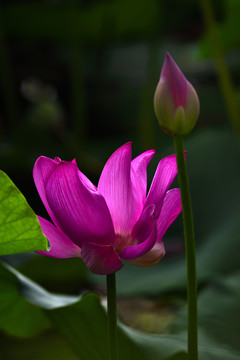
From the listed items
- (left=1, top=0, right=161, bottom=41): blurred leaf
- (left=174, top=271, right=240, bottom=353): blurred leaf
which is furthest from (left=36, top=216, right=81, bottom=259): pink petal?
(left=1, top=0, right=161, bottom=41): blurred leaf

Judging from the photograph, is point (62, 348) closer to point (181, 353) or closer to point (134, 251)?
point (181, 353)

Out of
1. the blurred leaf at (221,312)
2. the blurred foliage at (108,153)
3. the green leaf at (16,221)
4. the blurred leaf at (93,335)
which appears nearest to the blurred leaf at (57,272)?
the blurred foliage at (108,153)

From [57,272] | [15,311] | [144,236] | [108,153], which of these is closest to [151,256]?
[144,236]

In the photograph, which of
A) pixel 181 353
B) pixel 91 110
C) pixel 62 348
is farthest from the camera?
pixel 91 110

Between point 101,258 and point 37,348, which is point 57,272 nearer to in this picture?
point 37,348

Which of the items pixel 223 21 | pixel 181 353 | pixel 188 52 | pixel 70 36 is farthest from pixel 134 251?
pixel 188 52

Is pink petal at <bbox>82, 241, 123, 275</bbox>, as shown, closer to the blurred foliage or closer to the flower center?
the flower center

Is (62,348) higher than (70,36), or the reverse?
(70,36)
